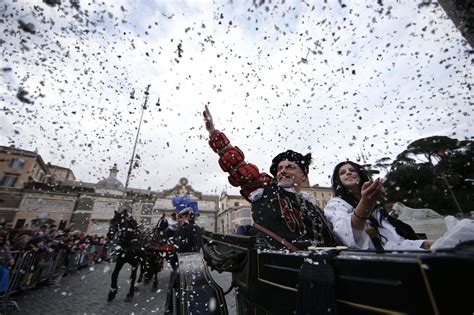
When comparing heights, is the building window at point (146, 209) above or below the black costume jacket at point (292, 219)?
above

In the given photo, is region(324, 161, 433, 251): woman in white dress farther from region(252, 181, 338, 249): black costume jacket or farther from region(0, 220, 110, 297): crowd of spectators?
region(0, 220, 110, 297): crowd of spectators

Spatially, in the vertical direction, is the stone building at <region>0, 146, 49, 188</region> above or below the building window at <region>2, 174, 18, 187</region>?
above

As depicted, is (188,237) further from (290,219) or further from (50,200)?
(50,200)

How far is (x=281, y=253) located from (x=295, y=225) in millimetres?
972

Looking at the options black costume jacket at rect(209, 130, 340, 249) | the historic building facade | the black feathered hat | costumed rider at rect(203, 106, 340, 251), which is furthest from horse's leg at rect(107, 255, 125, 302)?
the historic building facade

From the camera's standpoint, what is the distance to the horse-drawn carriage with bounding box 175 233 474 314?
53 centimetres

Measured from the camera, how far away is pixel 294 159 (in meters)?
2.78

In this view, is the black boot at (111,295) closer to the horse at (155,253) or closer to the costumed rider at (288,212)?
the horse at (155,253)

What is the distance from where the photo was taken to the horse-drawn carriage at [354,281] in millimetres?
534

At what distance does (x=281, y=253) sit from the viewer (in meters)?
1.14

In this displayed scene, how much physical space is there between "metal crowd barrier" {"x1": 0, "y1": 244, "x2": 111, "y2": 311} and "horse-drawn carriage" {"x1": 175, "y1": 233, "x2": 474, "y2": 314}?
6495 mm

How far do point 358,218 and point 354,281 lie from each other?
1.02 meters

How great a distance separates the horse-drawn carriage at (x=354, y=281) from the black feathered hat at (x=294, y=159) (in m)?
1.51

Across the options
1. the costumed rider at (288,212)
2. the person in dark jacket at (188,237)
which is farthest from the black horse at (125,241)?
the costumed rider at (288,212)
